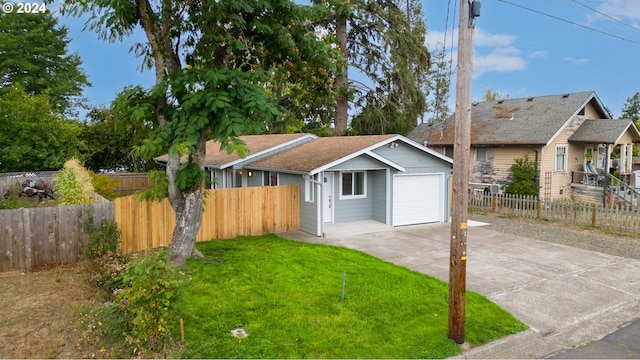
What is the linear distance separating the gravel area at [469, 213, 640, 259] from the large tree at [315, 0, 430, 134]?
10.7m

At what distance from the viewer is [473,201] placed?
65.2 ft

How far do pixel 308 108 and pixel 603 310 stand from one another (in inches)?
871

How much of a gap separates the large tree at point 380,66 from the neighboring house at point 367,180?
9.92 m

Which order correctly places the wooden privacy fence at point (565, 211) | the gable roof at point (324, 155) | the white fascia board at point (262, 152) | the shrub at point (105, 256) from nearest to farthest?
the shrub at point (105, 256)
the gable roof at point (324, 155)
the wooden privacy fence at point (565, 211)
the white fascia board at point (262, 152)

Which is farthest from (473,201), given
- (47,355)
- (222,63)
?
(47,355)

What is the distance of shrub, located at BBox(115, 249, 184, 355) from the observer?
17.2 feet

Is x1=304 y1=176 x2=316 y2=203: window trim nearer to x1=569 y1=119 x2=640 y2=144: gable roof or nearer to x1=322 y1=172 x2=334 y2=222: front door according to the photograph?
x1=322 y1=172 x2=334 y2=222: front door

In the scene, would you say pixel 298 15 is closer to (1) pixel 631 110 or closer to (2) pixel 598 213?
(2) pixel 598 213

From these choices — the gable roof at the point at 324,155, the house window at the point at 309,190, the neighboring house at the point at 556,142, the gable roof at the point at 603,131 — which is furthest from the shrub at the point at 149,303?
the gable roof at the point at 603,131

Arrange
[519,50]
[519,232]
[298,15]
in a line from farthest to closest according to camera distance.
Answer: [519,50] < [519,232] < [298,15]

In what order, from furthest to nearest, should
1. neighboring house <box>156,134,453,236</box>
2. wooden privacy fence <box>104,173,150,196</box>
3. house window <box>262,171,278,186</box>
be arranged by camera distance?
wooden privacy fence <box>104,173,150,196</box> → house window <box>262,171,278,186</box> → neighboring house <box>156,134,453,236</box>

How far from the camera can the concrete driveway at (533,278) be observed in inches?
254

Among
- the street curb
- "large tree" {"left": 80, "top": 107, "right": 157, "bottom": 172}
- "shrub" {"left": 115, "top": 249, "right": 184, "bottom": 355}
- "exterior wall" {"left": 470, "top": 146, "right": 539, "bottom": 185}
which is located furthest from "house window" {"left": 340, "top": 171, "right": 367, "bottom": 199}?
"large tree" {"left": 80, "top": 107, "right": 157, "bottom": 172}

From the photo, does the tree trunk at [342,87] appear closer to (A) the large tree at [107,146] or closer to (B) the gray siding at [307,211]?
(B) the gray siding at [307,211]
